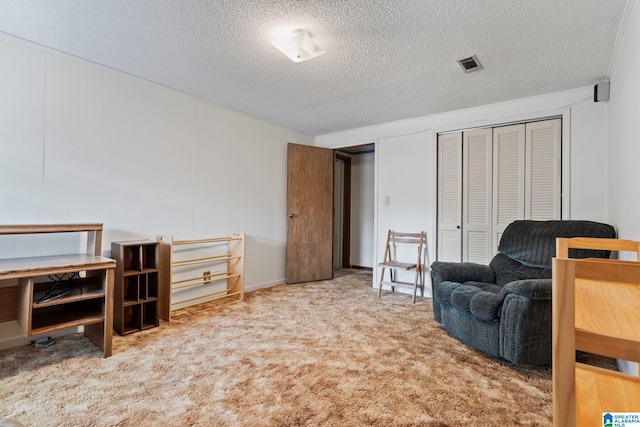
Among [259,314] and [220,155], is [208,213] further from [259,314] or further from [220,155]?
[259,314]

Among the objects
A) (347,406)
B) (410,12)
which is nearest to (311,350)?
(347,406)

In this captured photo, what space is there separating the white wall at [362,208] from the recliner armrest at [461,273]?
2.80 metres

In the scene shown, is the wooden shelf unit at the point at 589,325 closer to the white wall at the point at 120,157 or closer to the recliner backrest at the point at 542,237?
the recliner backrest at the point at 542,237

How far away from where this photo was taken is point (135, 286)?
249 cm

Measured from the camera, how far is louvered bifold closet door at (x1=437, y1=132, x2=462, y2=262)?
3549 millimetres

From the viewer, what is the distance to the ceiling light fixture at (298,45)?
205 cm

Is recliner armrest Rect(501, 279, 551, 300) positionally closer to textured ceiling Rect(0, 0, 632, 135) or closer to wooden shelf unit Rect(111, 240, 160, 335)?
textured ceiling Rect(0, 0, 632, 135)

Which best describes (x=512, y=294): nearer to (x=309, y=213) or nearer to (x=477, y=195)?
(x=477, y=195)

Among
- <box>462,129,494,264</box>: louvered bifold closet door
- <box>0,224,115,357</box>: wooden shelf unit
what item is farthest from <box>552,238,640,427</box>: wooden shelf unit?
<box>462,129,494,264</box>: louvered bifold closet door

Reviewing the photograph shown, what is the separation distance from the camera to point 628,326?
25.9 inches

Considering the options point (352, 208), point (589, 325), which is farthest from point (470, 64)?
point (352, 208)
